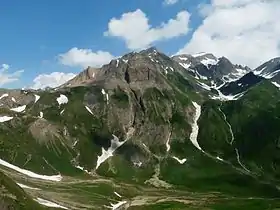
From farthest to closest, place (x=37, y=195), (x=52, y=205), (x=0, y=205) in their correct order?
(x=37, y=195) → (x=52, y=205) → (x=0, y=205)

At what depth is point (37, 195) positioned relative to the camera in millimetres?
189125

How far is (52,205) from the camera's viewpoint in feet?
577

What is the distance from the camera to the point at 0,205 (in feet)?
472

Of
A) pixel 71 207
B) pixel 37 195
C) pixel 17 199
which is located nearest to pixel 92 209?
pixel 71 207

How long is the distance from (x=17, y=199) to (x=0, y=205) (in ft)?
28.9

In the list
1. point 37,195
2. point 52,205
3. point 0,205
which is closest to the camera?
point 0,205

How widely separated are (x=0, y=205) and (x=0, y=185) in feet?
31.0

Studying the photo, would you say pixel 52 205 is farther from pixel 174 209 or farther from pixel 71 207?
pixel 174 209

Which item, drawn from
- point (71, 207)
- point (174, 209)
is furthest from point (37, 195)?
point (174, 209)

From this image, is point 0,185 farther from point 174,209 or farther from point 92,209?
point 174,209

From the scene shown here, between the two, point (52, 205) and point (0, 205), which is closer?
point (0, 205)

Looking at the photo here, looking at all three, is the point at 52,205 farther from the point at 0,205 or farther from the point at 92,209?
the point at 0,205

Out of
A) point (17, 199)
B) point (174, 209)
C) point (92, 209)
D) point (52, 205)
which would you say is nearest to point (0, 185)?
point (17, 199)

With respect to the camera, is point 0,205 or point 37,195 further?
point 37,195
